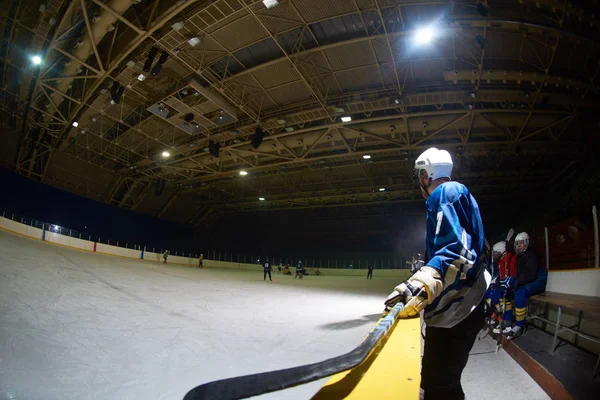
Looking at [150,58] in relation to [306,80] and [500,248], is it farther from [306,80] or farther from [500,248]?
[500,248]

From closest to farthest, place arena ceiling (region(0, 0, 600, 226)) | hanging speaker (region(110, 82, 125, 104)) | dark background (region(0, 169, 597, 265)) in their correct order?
arena ceiling (region(0, 0, 600, 226))
hanging speaker (region(110, 82, 125, 104))
dark background (region(0, 169, 597, 265))

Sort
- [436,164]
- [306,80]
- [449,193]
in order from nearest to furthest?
[449,193] → [436,164] → [306,80]

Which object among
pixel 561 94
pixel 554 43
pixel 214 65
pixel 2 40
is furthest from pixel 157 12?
pixel 561 94

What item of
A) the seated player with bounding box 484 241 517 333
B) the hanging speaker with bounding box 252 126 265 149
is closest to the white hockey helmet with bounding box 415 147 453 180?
the seated player with bounding box 484 241 517 333

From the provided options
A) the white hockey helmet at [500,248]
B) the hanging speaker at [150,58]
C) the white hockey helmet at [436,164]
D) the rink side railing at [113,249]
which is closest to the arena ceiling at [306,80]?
the hanging speaker at [150,58]

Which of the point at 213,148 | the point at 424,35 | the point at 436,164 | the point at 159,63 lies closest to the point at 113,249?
the point at 213,148

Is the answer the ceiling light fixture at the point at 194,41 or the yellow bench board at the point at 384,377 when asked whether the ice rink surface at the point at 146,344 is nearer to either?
the yellow bench board at the point at 384,377

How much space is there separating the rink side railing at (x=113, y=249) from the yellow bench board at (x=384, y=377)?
62.6 ft

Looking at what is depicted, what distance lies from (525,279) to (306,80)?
9.77 m

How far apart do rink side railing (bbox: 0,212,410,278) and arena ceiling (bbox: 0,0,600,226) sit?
221 inches

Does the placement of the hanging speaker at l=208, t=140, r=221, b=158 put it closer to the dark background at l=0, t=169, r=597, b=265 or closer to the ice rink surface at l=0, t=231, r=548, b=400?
the dark background at l=0, t=169, r=597, b=265

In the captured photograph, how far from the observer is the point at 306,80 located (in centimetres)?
1154

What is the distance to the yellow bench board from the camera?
111 cm

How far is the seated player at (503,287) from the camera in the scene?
16.5ft
